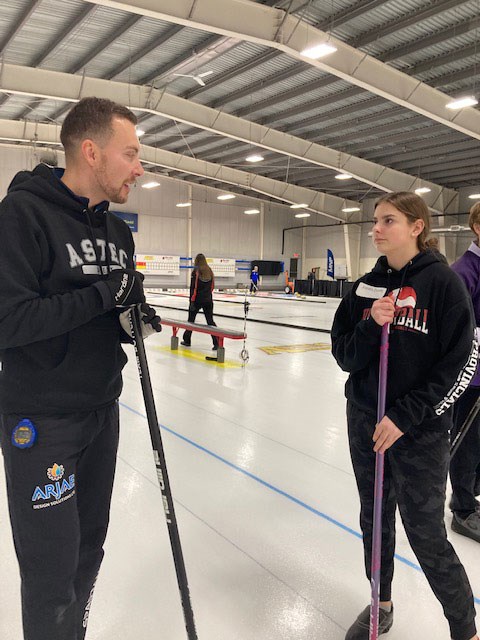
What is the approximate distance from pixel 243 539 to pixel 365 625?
901 millimetres

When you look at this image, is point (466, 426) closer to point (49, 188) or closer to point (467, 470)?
point (467, 470)

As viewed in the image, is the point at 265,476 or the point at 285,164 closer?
the point at 265,476

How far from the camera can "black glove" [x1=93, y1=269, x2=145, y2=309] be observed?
4.80 feet

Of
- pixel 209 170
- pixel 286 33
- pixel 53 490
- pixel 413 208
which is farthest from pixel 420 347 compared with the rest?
pixel 209 170

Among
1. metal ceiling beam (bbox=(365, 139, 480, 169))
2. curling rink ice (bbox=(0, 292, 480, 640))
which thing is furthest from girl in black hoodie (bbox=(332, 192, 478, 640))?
metal ceiling beam (bbox=(365, 139, 480, 169))

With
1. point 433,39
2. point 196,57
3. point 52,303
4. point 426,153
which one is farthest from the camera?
point 426,153

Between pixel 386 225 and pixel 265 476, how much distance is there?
231 centimetres

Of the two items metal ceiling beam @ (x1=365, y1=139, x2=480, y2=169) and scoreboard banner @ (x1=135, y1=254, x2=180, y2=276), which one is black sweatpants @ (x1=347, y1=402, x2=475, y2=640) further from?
scoreboard banner @ (x1=135, y1=254, x2=180, y2=276)

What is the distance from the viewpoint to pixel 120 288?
1515mm

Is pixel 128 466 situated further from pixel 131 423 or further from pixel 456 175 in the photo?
pixel 456 175

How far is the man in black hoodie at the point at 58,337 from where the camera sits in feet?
4.47

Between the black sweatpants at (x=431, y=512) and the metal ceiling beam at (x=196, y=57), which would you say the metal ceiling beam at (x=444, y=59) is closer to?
the metal ceiling beam at (x=196, y=57)

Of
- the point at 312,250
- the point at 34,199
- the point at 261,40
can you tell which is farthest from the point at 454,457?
the point at 312,250

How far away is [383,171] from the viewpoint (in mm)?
20844
